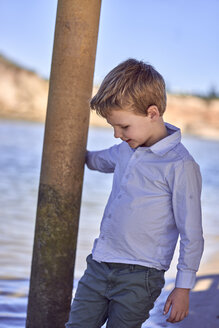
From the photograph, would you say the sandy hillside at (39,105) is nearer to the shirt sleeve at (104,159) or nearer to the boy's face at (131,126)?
the shirt sleeve at (104,159)

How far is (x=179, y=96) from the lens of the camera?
192 ft

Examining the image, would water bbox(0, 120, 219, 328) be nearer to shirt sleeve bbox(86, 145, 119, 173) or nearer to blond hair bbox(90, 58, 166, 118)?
shirt sleeve bbox(86, 145, 119, 173)

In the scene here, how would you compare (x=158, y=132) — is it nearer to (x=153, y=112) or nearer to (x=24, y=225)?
(x=153, y=112)

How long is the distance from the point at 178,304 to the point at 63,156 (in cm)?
93

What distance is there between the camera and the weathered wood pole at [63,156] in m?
2.49

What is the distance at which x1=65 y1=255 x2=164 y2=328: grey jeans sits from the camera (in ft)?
6.55

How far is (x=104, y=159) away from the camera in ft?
8.00

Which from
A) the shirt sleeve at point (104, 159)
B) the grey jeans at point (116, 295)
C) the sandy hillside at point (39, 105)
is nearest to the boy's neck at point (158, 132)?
the shirt sleeve at point (104, 159)

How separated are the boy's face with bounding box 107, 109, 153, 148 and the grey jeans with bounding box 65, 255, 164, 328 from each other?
1.57 feet

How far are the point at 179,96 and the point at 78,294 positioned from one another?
5750 centimetres

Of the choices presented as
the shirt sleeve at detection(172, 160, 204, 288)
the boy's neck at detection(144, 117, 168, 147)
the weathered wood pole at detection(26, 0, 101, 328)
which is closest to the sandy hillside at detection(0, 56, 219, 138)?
the weathered wood pole at detection(26, 0, 101, 328)

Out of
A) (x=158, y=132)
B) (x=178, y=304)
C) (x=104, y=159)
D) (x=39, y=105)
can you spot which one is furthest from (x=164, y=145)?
(x=39, y=105)

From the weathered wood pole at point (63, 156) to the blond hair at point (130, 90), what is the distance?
51 cm

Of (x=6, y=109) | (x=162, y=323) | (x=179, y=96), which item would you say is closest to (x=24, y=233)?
(x=162, y=323)
